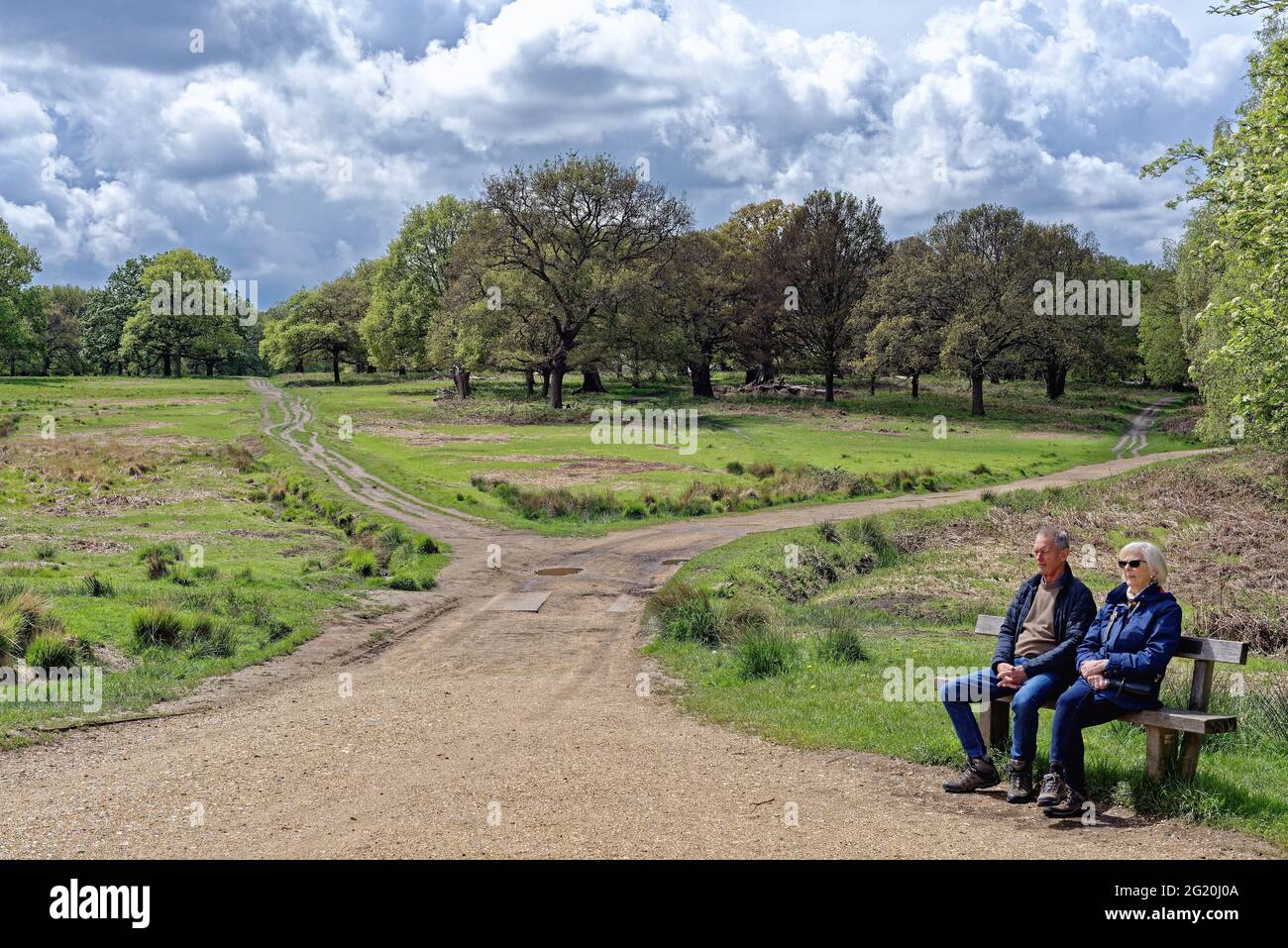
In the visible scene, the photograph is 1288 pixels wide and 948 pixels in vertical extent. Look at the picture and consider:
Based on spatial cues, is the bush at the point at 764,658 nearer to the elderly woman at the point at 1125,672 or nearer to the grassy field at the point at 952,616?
the grassy field at the point at 952,616

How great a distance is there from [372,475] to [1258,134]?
1442 inches

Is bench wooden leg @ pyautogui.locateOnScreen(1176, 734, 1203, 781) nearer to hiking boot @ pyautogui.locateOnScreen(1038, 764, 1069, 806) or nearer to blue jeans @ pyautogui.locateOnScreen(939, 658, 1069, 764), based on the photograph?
hiking boot @ pyautogui.locateOnScreen(1038, 764, 1069, 806)

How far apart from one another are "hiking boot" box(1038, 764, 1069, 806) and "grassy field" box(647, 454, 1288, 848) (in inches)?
19.8

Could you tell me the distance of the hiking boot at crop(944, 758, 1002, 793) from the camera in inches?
360

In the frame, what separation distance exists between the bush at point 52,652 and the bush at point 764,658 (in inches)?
370

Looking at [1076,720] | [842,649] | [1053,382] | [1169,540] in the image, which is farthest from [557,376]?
[1076,720]

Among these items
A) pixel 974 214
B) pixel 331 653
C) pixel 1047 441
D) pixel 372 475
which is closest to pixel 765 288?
pixel 974 214

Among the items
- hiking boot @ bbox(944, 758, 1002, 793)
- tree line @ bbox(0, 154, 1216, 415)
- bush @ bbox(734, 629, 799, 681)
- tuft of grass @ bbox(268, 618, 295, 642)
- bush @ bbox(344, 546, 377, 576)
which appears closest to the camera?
hiking boot @ bbox(944, 758, 1002, 793)

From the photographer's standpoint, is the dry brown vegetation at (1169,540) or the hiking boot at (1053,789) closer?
the hiking boot at (1053,789)

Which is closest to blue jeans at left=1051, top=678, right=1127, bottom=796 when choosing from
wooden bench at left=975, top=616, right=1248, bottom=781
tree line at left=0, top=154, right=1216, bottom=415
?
wooden bench at left=975, top=616, right=1248, bottom=781

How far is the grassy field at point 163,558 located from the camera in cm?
1509

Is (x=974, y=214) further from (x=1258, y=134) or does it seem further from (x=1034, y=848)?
(x=1034, y=848)

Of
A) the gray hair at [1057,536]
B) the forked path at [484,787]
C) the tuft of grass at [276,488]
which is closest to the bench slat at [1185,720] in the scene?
the forked path at [484,787]

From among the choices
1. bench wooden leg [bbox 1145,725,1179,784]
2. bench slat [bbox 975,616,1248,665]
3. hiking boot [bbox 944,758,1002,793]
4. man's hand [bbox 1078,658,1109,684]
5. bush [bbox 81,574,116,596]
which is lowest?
hiking boot [bbox 944,758,1002,793]
